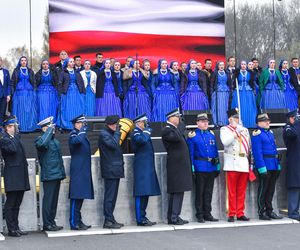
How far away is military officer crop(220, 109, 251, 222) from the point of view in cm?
1095

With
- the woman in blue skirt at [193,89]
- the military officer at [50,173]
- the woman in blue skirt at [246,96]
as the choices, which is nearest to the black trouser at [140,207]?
the military officer at [50,173]

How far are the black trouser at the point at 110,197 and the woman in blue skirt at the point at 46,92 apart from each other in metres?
4.11

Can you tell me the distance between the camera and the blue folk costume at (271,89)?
A: 604 inches

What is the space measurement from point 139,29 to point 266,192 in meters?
7.21

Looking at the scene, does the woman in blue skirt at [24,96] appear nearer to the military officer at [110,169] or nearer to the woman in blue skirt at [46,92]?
the woman in blue skirt at [46,92]

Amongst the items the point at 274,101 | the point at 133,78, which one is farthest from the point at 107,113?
the point at 274,101

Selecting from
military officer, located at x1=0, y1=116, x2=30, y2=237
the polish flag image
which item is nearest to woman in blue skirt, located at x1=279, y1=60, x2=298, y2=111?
the polish flag image

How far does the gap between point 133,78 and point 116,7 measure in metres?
2.87

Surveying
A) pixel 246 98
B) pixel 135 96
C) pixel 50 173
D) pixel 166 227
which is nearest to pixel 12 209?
pixel 50 173

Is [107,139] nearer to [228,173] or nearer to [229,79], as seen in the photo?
[228,173]

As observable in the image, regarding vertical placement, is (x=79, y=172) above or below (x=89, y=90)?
below

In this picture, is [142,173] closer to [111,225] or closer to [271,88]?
[111,225]

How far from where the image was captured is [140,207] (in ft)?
35.1

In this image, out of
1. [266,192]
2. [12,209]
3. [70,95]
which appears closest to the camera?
[12,209]
